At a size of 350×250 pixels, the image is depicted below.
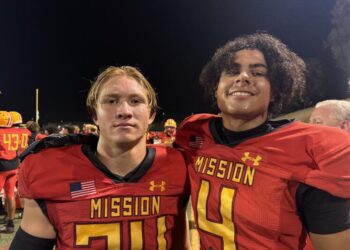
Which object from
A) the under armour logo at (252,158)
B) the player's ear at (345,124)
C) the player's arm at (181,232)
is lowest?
the player's arm at (181,232)

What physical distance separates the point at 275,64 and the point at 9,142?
5.07 metres

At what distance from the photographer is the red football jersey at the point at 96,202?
1.88m

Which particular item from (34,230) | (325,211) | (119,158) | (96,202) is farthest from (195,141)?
(34,230)

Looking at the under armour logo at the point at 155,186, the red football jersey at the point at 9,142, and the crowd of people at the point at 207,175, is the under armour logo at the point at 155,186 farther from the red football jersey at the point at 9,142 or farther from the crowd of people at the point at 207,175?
the red football jersey at the point at 9,142

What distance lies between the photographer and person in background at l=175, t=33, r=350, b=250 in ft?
5.32

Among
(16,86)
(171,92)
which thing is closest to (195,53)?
(171,92)

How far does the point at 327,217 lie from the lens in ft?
5.31

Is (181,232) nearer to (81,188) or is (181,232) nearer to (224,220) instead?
(224,220)

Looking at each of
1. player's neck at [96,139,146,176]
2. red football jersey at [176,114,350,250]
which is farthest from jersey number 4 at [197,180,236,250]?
player's neck at [96,139,146,176]

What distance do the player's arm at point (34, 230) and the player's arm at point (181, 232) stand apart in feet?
2.13

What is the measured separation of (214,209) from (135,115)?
0.62 metres

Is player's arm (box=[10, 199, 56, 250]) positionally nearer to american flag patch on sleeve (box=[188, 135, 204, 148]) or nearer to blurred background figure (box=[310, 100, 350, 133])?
american flag patch on sleeve (box=[188, 135, 204, 148])

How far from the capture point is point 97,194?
193cm

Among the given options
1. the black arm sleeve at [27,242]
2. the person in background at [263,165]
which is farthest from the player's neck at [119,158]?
the black arm sleeve at [27,242]
